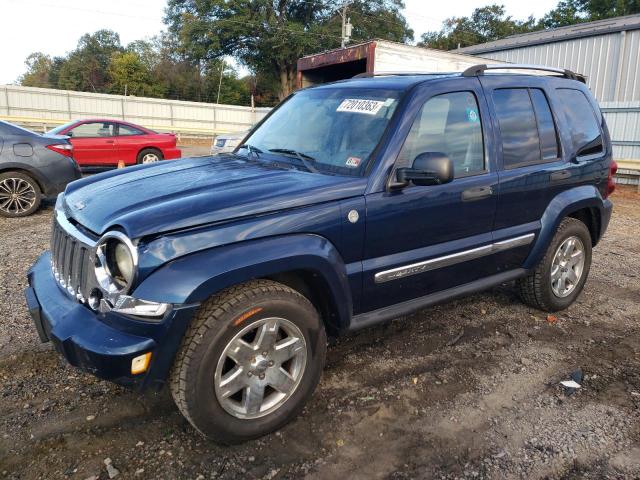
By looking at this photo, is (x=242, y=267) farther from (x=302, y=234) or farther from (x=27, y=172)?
(x=27, y=172)

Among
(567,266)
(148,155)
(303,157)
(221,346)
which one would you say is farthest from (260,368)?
(148,155)

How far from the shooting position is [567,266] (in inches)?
179

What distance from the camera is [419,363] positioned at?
361 cm

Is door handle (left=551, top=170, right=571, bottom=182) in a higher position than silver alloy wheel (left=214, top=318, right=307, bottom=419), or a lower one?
higher

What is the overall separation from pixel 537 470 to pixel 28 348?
3.37 meters

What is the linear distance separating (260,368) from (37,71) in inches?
3456

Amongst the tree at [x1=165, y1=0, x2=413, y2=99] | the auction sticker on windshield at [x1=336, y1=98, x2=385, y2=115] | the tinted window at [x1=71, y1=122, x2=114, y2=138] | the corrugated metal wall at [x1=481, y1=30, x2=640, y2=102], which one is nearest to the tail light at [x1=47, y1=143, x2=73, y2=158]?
the tinted window at [x1=71, y1=122, x2=114, y2=138]

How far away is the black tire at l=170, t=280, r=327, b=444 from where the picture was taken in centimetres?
242

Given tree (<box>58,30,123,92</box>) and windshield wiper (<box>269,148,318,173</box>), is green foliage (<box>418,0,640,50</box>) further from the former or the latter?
windshield wiper (<box>269,148,318,173</box>)

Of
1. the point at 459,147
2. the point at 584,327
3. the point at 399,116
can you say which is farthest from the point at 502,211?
the point at 584,327

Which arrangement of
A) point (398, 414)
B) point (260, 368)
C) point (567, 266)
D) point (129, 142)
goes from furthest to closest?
point (129, 142) → point (567, 266) → point (398, 414) → point (260, 368)

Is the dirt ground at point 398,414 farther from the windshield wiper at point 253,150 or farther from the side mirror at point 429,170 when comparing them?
the windshield wiper at point 253,150

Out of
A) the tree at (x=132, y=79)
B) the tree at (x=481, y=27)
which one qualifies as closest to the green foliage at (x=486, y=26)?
the tree at (x=481, y=27)

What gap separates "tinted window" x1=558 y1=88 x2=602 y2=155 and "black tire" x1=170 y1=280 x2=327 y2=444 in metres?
2.94
